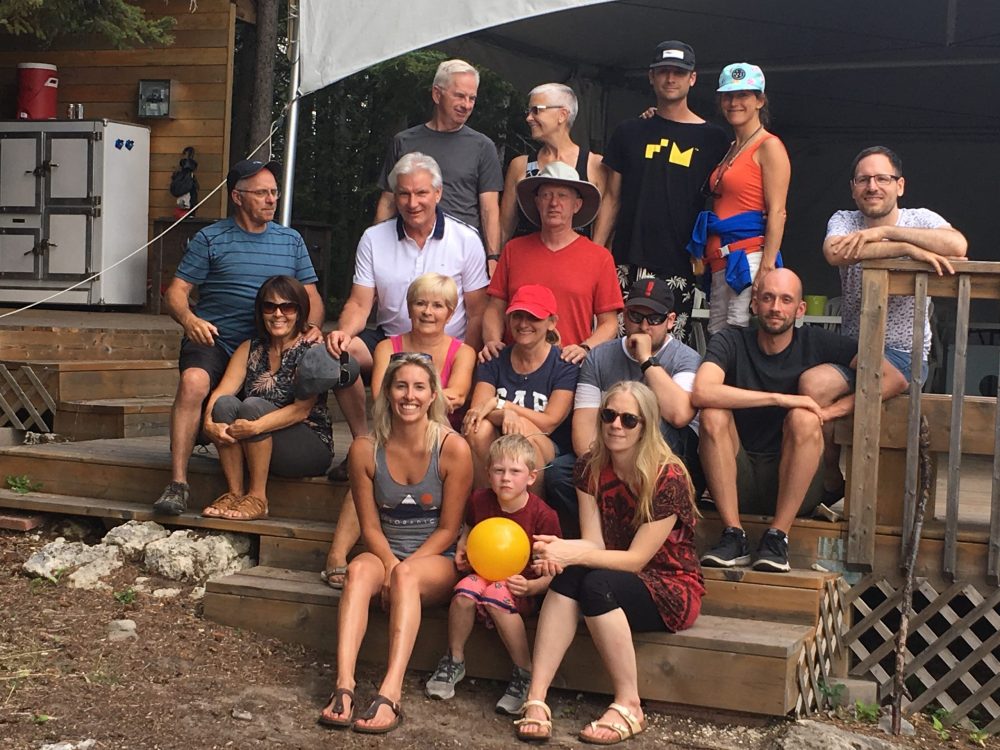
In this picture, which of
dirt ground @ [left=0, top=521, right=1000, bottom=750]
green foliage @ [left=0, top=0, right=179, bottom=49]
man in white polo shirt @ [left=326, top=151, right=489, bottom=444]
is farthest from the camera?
green foliage @ [left=0, top=0, right=179, bottom=49]

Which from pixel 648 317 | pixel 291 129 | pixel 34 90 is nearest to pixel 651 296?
pixel 648 317

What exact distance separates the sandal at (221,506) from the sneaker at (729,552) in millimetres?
1922

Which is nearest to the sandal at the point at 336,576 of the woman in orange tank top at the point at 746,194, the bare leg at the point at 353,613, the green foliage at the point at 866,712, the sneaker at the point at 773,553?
the bare leg at the point at 353,613

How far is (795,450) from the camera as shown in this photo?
14.1 ft

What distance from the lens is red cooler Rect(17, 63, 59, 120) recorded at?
10.8 metres

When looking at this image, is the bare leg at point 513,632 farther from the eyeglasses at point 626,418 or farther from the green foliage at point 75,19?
the green foliage at point 75,19

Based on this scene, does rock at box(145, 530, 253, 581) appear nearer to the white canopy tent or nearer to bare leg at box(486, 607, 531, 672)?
bare leg at box(486, 607, 531, 672)

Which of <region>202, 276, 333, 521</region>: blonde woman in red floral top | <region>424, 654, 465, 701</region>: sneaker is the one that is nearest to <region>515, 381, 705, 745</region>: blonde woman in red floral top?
<region>424, 654, 465, 701</region>: sneaker

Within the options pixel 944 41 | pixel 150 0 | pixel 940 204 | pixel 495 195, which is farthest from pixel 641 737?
pixel 150 0

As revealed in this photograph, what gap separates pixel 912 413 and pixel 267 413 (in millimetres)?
2413

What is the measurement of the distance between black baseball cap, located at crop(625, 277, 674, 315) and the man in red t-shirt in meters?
0.41

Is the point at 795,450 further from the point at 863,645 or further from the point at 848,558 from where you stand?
the point at 863,645

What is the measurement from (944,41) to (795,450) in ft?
17.5

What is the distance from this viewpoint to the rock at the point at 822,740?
3.75 meters
